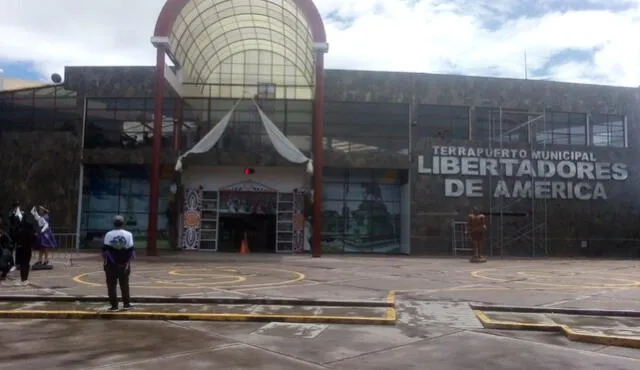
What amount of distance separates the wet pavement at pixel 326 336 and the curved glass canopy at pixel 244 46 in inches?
626

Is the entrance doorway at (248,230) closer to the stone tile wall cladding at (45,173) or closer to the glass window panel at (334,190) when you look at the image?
the glass window panel at (334,190)

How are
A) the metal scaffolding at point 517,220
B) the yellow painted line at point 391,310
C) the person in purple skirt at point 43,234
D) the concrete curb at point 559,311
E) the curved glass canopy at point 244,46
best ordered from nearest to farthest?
the yellow painted line at point 391,310
the concrete curb at point 559,311
the person in purple skirt at point 43,234
the curved glass canopy at point 244,46
the metal scaffolding at point 517,220

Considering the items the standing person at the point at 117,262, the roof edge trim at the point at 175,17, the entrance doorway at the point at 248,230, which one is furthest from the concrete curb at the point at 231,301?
the entrance doorway at the point at 248,230

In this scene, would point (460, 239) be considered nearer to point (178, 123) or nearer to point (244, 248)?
point (244, 248)

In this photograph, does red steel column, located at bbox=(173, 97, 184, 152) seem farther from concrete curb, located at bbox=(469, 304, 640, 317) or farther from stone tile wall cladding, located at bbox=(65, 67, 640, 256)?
concrete curb, located at bbox=(469, 304, 640, 317)

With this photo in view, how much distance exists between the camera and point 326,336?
26.0 ft

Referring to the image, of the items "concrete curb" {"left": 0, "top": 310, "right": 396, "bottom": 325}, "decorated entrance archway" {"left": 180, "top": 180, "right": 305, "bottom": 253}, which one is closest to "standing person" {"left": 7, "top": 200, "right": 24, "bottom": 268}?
"concrete curb" {"left": 0, "top": 310, "right": 396, "bottom": 325}

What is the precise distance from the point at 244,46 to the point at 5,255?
22441mm

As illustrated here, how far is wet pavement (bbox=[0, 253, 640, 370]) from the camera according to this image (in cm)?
650

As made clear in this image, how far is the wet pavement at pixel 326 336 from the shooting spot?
6504mm

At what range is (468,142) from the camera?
27828mm

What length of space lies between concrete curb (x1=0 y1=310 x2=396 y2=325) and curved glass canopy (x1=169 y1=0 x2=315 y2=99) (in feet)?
61.2

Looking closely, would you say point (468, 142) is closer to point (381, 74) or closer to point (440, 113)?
point (440, 113)

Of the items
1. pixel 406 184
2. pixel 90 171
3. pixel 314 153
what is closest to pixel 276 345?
pixel 314 153
